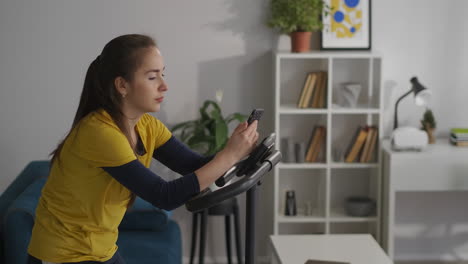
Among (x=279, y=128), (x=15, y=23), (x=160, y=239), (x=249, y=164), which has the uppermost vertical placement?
(x=15, y=23)

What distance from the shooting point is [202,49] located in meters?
4.08

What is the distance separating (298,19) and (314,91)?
42 centimetres

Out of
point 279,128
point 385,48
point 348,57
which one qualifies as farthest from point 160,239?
point 385,48

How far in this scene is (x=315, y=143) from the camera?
13.3 ft

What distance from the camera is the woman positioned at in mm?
1783

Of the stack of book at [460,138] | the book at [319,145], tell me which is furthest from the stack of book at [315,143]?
the stack of book at [460,138]

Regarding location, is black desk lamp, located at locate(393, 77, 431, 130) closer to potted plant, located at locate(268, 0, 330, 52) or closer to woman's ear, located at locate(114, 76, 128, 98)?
potted plant, located at locate(268, 0, 330, 52)

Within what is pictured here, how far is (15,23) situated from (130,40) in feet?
7.90

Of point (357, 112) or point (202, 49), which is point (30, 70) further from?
point (357, 112)

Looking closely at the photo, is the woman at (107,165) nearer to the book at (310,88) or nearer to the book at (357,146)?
the book at (310,88)

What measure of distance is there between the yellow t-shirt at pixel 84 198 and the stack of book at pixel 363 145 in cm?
230

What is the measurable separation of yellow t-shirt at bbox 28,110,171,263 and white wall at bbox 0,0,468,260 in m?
2.21

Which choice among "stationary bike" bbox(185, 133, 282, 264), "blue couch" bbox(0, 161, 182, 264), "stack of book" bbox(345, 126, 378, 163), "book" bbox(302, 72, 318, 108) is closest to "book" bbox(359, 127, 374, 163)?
"stack of book" bbox(345, 126, 378, 163)

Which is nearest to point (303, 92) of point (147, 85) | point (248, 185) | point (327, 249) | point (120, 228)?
point (327, 249)
